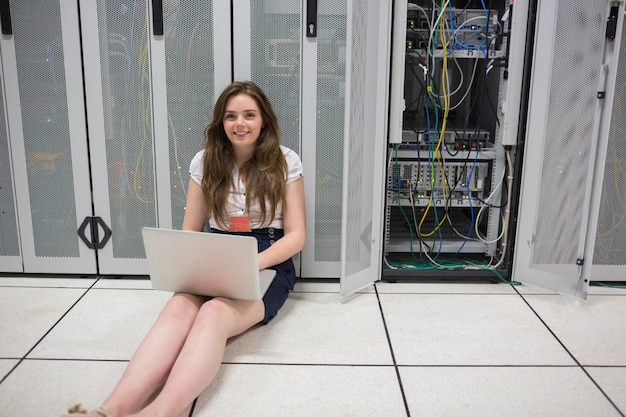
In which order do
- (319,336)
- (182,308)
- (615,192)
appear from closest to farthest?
(182,308)
(319,336)
(615,192)

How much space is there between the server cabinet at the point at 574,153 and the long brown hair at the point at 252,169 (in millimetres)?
1258

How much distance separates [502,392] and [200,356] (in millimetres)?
997

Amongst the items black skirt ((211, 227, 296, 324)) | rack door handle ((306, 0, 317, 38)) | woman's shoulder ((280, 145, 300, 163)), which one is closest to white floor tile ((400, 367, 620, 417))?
black skirt ((211, 227, 296, 324))

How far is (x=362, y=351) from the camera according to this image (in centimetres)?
198

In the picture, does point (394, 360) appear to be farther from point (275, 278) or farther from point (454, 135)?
point (454, 135)

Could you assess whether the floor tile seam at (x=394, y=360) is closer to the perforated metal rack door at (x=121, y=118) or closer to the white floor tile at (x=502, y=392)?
the white floor tile at (x=502, y=392)

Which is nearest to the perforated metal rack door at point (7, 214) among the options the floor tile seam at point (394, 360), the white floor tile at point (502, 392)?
the floor tile seam at point (394, 360)

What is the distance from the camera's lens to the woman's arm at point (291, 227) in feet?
7.06

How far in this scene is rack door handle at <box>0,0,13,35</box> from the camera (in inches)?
93.0

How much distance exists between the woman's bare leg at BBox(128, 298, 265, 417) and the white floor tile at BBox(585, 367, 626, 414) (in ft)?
4.18

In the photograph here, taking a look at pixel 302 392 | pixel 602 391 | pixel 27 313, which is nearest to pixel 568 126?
pixel 602 391

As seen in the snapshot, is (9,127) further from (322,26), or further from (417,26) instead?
(417,26)

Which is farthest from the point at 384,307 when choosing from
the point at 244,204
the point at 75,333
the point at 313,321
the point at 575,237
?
the point at 75,333

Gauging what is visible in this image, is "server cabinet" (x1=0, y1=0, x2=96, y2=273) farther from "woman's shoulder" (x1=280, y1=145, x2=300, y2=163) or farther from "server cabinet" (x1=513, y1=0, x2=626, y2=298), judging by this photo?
"server cabinet" (x1=513, y1=0, x2=626, y2=298)
